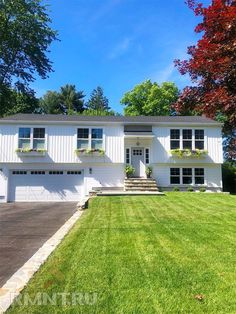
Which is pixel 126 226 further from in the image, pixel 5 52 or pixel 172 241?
pixel 5 52

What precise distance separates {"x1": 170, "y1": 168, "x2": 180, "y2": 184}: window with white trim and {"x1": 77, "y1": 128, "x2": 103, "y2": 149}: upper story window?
5.41 meters

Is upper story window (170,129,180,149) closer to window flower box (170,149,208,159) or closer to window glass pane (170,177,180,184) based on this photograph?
window flower box (170,149,208,159)

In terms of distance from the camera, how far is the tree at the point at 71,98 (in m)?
52.0

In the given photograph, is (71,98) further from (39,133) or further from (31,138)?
(31,138)

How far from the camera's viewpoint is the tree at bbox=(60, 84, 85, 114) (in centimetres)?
5196

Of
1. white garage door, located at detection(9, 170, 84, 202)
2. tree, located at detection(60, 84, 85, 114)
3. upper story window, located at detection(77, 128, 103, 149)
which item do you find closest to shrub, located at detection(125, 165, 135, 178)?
upper story window, located at detection(77, 128, 103, 149)

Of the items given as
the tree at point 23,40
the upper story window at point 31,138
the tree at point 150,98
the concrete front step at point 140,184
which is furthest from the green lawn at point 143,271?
the tree at point 150,98

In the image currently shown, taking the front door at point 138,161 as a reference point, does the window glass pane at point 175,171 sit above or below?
below

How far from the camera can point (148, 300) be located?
3.57m

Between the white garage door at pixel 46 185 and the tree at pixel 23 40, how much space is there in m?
12.0

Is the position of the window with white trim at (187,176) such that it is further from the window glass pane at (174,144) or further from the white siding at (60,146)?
the white siding at (60,146)

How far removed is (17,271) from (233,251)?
367 cm

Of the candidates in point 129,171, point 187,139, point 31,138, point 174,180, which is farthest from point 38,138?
point 187,139

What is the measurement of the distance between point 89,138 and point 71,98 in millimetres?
31204
